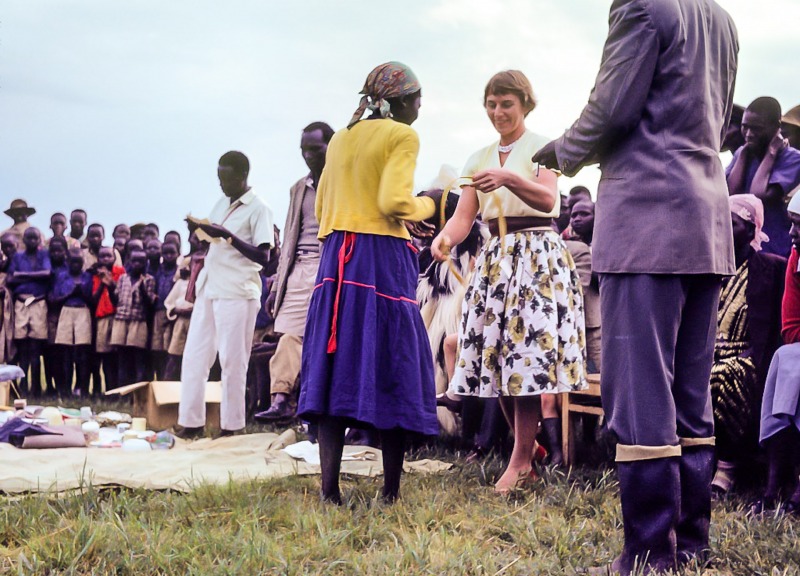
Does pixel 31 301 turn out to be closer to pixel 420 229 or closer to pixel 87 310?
pixel 87 310

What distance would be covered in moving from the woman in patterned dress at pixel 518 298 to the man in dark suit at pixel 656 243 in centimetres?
130

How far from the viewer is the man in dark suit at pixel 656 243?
8.10 ft

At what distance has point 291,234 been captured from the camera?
6.13 metres

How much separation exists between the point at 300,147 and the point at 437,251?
2.39m

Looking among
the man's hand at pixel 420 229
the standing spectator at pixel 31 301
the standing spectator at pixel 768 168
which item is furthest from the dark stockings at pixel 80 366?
the standing spectator at pixel 768 168

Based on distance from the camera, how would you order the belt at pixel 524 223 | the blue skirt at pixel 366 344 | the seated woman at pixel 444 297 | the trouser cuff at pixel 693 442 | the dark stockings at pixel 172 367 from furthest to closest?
the dark stockings at pixel 172 367 → the seated woman at pixel 444 297 → the belt at pixel 524 223 → the blue skirt at pixel 366 344 → the trouser cuff at pixel 693 442

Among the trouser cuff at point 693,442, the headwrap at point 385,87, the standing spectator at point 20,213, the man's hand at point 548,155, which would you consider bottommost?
the trouser cuff at point 693,442

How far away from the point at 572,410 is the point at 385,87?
7.37ft

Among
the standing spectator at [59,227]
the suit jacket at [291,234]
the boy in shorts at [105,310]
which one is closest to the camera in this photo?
the suit jacket at [291,234]

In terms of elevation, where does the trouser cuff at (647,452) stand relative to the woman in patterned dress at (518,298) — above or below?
below

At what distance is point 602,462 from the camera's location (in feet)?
15.8

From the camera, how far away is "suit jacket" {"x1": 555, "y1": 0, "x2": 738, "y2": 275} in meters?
2.47

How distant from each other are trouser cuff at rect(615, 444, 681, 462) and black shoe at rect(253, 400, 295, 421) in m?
4.30

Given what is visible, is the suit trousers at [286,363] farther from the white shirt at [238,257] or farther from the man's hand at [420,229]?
the man's hand at [420,229]
